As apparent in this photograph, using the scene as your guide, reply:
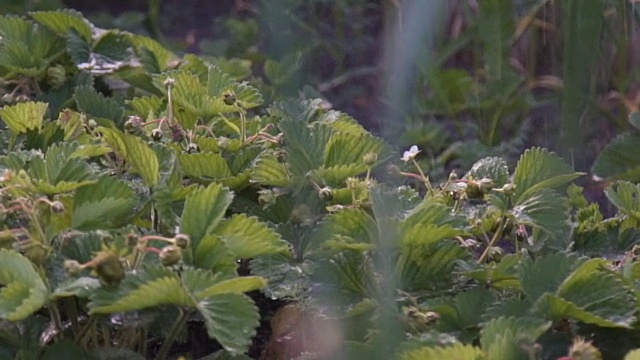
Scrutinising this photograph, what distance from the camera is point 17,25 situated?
4.54 ft

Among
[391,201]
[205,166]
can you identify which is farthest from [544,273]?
[205,166]

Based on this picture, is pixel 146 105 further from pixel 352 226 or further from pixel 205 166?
pixel 352 226

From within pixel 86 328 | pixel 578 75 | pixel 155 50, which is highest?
pixel 578 75

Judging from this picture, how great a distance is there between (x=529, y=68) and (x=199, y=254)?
1753 millimetres

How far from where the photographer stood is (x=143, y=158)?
1.01m

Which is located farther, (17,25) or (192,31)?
(192,31)

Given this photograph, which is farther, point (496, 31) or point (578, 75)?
point (496, 31)

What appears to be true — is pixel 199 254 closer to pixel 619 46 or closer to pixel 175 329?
pixel 175 329

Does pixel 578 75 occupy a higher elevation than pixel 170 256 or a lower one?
higher

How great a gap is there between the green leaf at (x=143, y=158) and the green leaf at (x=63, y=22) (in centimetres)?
49

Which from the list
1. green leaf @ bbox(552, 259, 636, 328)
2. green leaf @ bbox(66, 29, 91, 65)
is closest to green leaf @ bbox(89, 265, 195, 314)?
green leaf @ bbox(552, 259, 636, 328)

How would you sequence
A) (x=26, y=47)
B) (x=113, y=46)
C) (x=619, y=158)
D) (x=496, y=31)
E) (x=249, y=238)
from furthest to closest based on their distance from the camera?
(x=496, y=31) → (x=619, y=158) → (x=113, y=46) → (x=26, y=47) → (x=249, y=238)

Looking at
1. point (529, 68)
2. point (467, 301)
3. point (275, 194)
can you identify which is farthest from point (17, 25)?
point (529, 68)

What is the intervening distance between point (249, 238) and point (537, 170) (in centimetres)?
32
